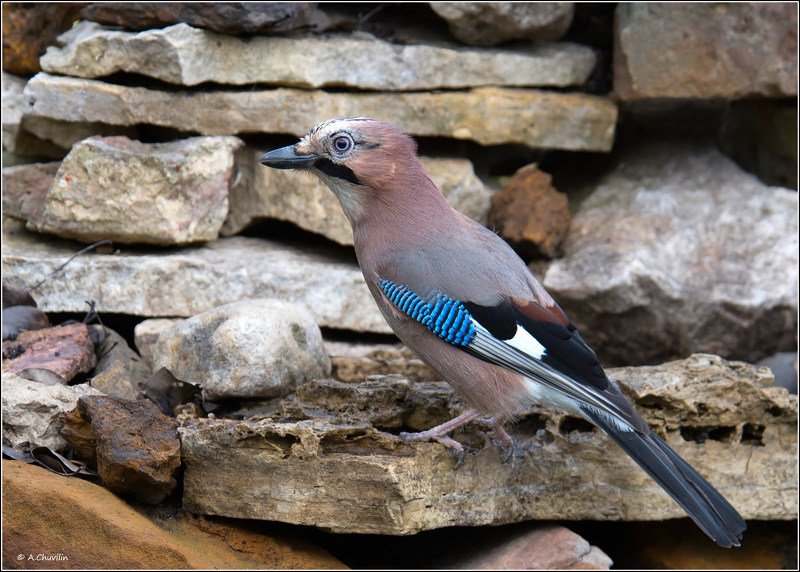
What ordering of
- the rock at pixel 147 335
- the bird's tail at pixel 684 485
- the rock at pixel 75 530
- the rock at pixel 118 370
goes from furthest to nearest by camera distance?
the rock at pixel 147 335 → the rock at pixel 118 370 → the bird's tail at pixel 684 485 → the rock at pixel 75 530

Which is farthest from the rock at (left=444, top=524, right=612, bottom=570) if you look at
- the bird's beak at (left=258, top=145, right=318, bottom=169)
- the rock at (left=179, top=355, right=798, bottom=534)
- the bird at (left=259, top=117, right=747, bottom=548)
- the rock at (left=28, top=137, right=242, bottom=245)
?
the rock at (left=28, top=137, right=242, bottom=245)

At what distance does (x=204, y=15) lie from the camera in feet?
19.0

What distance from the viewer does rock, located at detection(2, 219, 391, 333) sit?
18.7ft

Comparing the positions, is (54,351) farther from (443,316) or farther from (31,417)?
(443,316)

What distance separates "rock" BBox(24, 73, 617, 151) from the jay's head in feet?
4.50

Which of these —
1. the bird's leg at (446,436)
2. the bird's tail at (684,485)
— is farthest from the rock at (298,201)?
the bird's tail at (684,485)

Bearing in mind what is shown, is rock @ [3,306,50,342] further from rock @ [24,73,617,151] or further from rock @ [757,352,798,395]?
rock @ [757,352,798,395]

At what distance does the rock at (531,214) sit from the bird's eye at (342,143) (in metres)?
1.83

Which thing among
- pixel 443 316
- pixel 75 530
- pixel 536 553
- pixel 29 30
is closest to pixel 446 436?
pixel 443 316

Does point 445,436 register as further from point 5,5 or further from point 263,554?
point 5,5

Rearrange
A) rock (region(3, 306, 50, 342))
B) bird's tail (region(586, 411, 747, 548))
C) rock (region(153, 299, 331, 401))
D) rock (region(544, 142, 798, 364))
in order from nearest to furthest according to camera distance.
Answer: bird's tail (region(586, 411, 747, 548)) → rock (region(153, 299, 331, 401)) → rock (region(3, 306, 50, 342)) → rock (region(544, 142, 798, 364))

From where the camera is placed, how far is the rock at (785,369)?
573 cm

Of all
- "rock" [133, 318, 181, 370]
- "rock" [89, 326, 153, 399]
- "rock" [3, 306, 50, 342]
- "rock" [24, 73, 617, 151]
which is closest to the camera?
"rock" [89, 326, 153, 399]

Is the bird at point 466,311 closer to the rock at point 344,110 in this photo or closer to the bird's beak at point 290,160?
the bird's beak at point 290,160
